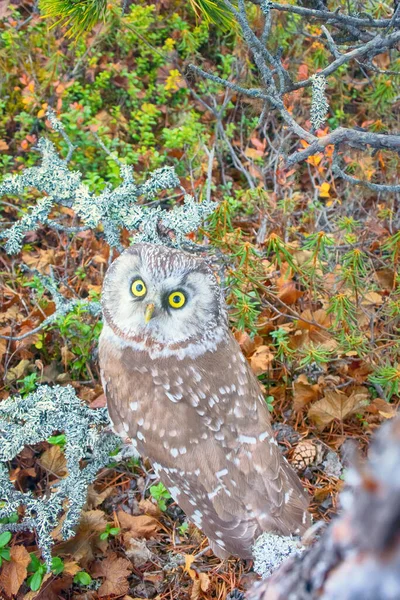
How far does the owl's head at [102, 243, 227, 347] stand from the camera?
1.71 meters

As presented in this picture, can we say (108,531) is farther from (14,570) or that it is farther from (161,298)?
(161,298)

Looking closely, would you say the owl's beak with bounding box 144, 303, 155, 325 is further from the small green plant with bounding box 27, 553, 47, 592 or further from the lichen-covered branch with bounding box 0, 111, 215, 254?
the small green plant with bounding box 27, 553, 47, 592

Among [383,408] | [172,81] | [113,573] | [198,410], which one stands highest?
[172,81]

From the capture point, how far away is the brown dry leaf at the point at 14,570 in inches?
74.7

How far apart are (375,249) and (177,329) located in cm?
158

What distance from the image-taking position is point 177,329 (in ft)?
6.03

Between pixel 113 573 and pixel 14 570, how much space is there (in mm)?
378

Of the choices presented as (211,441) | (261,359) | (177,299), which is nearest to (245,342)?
(261,359)

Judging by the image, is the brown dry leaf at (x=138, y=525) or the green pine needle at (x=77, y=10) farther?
the brown dry leaf at (x=138, y=525)

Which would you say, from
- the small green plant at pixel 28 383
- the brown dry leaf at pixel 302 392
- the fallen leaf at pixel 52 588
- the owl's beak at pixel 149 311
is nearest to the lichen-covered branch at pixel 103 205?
Result: the owl's beak at pixel 149 311

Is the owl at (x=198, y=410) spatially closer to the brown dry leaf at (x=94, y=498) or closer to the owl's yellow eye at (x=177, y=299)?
the owl's yellow eye at (x=177, y=299)

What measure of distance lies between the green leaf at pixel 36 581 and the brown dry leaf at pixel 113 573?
0.26 m

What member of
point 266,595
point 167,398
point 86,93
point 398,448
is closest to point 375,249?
point 167,398

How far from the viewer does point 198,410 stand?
1.89m
